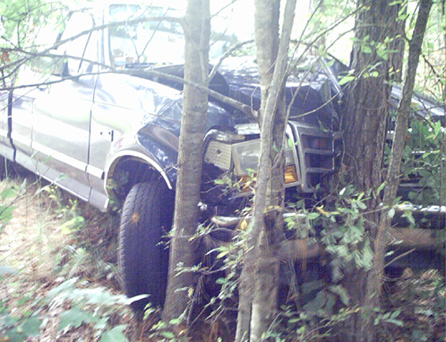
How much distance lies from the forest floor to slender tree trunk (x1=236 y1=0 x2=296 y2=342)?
526mm

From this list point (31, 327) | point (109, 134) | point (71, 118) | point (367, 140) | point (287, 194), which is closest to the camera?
point (31, 327)

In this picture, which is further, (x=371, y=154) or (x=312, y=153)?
(x=312, y=153)

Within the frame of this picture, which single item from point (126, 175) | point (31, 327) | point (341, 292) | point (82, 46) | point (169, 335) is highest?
point (82, 46)

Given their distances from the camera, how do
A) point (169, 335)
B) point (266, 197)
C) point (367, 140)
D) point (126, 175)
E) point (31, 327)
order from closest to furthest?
point (31, 327) → point (266, 197) → point (169, 335) → point (367, 140) → point (126, 175)

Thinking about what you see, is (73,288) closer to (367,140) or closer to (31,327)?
(31,327)

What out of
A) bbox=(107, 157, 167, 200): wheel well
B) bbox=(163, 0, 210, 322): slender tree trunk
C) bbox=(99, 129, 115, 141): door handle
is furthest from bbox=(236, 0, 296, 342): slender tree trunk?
bbox=(99, 129, 115, 141): door handle

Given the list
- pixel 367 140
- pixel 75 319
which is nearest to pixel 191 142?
pixel 367 140

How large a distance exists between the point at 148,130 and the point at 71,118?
126cm

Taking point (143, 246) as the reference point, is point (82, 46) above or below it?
above

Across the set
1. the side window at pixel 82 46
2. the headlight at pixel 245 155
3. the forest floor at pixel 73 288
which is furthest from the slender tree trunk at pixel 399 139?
the side window at pixel 82 46

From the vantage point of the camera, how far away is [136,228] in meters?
3.19

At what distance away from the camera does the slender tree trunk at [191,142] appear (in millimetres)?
2896

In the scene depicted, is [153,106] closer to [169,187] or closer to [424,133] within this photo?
[169,187]

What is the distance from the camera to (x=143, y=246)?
125 inches
